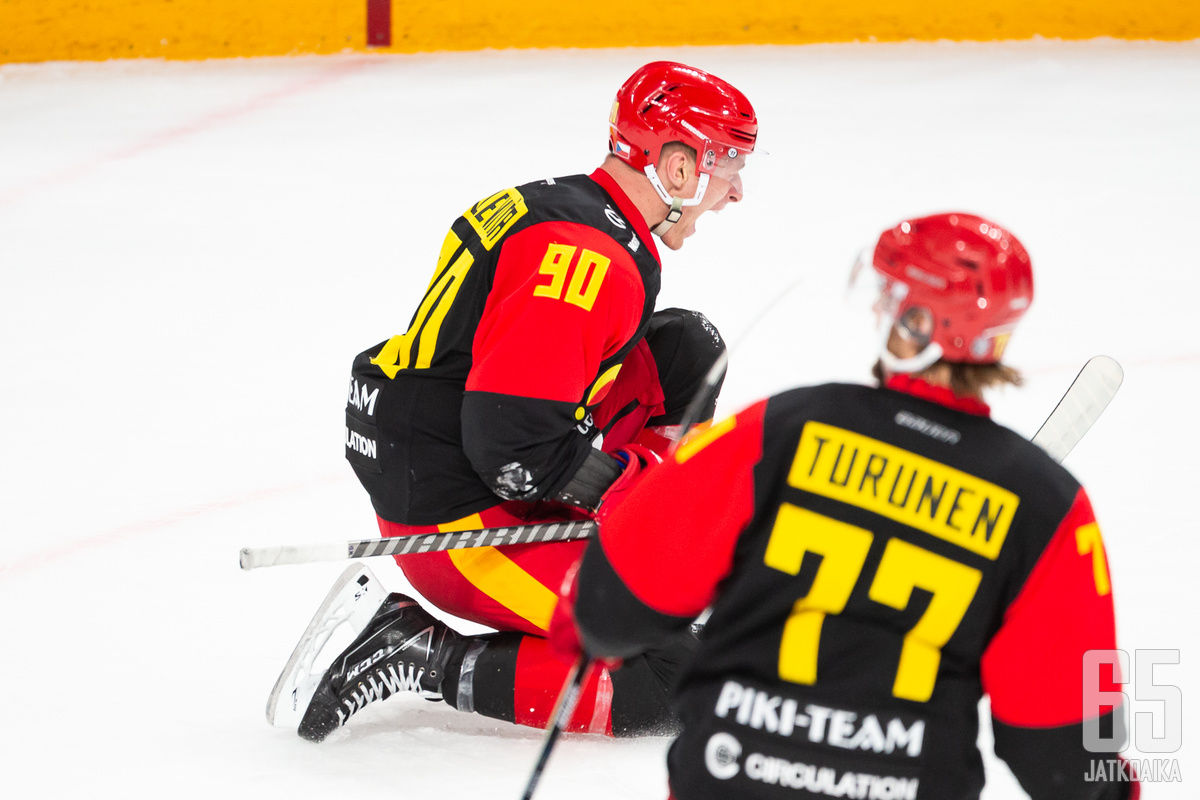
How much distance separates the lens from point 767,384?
3.52 meters

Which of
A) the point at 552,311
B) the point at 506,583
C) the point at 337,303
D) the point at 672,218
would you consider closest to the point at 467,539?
the point at 506,583

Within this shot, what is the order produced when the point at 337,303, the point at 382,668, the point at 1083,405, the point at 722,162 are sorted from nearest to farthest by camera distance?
the point at 1083,405 < the point at 382,668 < the point at 722,162 < the point at 337,303

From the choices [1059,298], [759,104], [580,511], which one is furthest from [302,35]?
[580,511]

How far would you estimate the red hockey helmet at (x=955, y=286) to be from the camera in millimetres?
1206

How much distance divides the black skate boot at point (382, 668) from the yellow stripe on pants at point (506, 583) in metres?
0.09

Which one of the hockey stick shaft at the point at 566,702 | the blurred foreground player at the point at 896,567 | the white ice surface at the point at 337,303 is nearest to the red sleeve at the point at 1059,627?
the blurred foreground player at the point at 896,567

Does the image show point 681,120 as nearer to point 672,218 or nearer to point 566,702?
point 672,218

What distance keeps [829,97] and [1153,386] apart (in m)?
3.15

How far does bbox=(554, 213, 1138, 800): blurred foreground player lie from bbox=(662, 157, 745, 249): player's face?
1.04m

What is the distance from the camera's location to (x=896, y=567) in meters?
1.20

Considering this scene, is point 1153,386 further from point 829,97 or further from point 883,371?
point 829,97

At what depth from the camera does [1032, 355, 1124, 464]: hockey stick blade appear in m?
1.75

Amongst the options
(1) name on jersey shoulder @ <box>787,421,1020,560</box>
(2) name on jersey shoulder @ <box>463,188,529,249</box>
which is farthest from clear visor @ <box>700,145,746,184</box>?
(1) name on jersey shoulder @ <box>787,421,1020,560</box>

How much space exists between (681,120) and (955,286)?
108 centimetres
